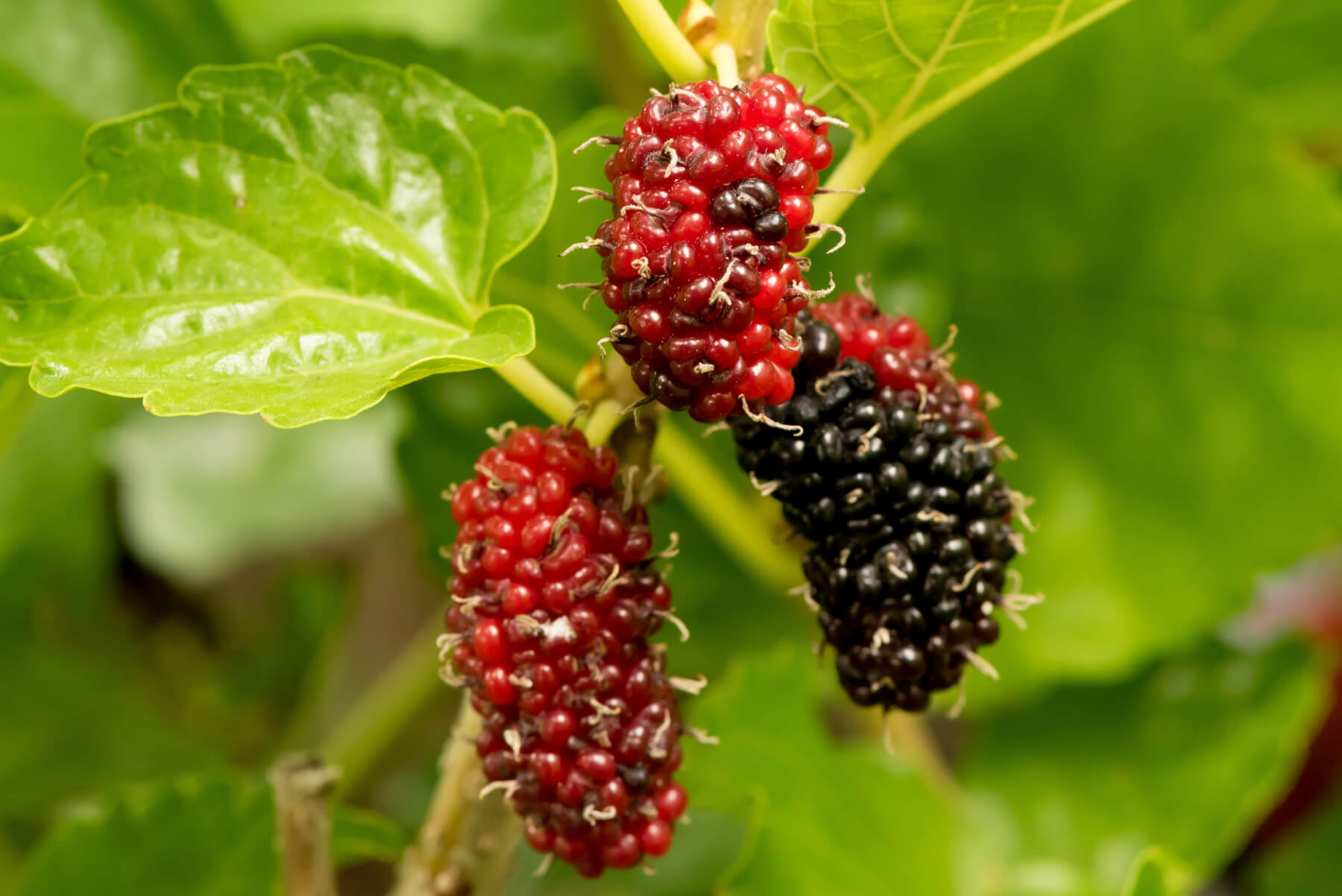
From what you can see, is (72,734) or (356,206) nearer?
(356,206)

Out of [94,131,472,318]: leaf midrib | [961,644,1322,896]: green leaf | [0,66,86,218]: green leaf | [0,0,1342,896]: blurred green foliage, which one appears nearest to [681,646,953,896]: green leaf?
[0,0,1342,896]: blurred green foliage

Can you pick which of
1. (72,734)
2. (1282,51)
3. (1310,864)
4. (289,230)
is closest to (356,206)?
(289,230)

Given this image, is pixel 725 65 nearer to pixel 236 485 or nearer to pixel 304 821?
pixel 304 821

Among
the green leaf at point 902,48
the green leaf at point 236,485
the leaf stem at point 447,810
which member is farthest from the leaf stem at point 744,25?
the green leaf at point 236,485

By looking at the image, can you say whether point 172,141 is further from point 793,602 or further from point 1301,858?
point 1301,858

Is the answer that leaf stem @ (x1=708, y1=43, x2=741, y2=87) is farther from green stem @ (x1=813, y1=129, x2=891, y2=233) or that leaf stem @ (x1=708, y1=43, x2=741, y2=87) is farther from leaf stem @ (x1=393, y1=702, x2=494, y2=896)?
leaf stem @ (x1=393, y1=702, x2=494, y2=896)

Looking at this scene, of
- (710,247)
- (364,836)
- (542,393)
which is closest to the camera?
(710,247)
